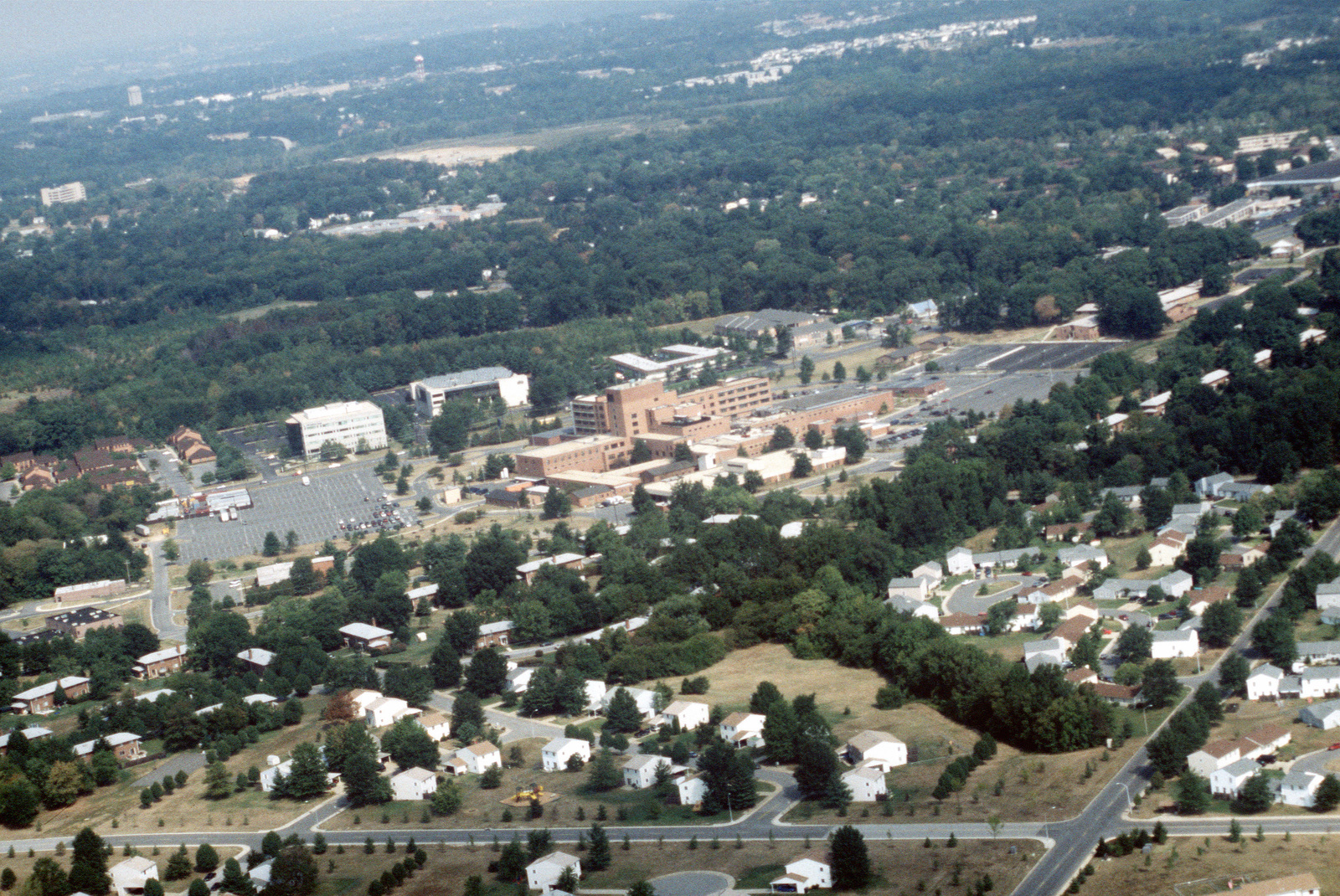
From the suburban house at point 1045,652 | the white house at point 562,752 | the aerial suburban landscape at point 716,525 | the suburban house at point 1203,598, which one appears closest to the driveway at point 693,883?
the aerial suburban landscape at point 716,525

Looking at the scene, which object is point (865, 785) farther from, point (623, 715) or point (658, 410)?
point (658, 410)

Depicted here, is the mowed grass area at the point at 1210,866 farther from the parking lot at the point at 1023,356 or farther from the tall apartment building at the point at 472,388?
the tall apartment building at the point at 472,388

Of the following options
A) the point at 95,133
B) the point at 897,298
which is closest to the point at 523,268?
the point at 897,298

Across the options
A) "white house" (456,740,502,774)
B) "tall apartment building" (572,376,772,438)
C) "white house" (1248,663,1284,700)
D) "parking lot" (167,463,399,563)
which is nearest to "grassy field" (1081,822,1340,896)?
"white house" (1248,663,1284,700)

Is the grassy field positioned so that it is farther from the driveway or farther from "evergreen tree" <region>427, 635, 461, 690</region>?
"evergreen tree" <region>427, 635, 461, 690</region>

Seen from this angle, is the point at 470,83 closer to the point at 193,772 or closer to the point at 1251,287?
the point at 1251,287

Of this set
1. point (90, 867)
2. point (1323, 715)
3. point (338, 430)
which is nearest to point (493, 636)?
point (90, 867)
